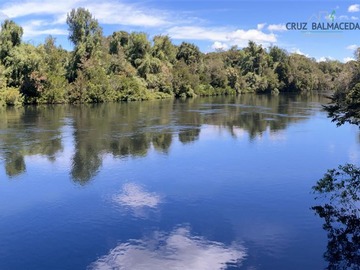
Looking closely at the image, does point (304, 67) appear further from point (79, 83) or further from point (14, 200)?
point (14, 200)

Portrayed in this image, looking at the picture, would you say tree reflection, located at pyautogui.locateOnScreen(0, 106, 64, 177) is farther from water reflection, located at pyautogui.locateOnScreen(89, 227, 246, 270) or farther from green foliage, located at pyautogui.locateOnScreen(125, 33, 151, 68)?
green foliage, located at pyautogui.locateOnScreen(125, 33, 151, 68)

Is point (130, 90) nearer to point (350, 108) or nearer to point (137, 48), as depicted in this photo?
point (137, 48)

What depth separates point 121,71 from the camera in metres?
71.4

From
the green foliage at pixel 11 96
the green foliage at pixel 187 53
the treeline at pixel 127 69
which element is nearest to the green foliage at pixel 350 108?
the treeline at pixel 127 69

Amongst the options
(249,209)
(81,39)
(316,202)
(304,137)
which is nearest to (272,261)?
(249,209)

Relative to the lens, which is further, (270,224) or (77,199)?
(77,199)

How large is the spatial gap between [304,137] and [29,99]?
→ 40.6 metres

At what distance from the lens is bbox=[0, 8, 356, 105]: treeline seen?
56.8 m

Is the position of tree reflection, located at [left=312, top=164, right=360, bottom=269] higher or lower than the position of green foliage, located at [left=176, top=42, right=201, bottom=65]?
lower

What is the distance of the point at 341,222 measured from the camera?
527 inches

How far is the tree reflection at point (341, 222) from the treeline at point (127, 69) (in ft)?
138

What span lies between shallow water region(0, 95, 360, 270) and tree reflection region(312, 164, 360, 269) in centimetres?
34

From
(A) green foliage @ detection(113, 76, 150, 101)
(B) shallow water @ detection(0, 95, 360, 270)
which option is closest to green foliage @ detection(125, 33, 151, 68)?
(A) green foliage @ detection(113, 76, 150, 101)

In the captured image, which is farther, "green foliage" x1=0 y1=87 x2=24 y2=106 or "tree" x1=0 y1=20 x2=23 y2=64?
"tree" x1=0 y1=20 x2=23 y2=64
